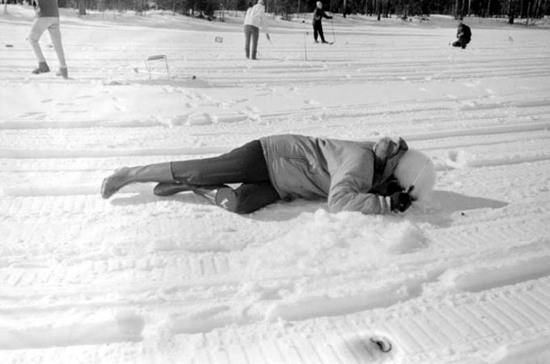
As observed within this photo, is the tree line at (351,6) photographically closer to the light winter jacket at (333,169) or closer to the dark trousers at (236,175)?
the dark trousers at (236,175)

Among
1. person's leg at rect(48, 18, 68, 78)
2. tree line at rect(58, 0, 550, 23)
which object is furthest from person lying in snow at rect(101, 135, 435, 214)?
tree line at rect(58, 0, 550, 23)

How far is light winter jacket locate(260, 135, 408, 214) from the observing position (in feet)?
10.4

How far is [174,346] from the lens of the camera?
2.14 meters

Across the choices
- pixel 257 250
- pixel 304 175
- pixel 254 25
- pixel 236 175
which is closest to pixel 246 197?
pixel 236 175

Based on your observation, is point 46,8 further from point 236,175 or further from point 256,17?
point 236,175

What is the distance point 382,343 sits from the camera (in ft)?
7.23

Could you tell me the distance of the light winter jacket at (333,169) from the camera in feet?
10.4

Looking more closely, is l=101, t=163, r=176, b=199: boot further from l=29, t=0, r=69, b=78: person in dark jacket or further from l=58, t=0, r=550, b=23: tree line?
l=58, t=0, r=550, b=23: tree line

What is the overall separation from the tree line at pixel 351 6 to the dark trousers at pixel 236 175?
22069mm

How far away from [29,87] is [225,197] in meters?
4.78

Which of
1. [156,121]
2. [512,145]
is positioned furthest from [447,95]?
[156,121]

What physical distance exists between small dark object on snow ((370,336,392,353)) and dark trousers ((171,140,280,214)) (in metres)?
1.40

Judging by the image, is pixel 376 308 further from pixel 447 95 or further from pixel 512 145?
pixel 447 95

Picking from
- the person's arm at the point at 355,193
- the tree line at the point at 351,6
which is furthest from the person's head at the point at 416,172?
the tree line at the point at 351,6
